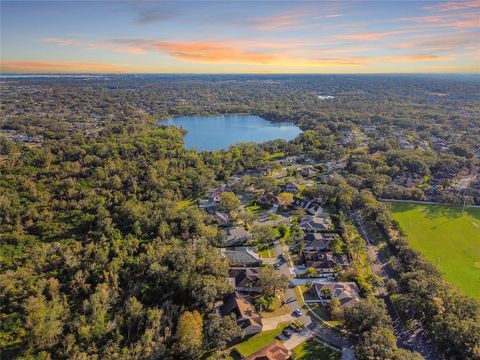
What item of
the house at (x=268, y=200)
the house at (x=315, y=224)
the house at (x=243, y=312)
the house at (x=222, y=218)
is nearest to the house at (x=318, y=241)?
the house at (x=315, y=224)

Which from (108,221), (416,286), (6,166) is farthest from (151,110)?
(416,286)

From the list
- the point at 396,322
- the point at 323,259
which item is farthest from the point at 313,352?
the point at 323,259

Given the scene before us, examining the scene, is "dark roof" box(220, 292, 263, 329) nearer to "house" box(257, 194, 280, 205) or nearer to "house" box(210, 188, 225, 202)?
"house" box(257, 194, 280, 205)

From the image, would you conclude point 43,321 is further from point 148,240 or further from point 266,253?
point 266,253

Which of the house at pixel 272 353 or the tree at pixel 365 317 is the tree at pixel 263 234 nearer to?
the tree at pixel 365 317

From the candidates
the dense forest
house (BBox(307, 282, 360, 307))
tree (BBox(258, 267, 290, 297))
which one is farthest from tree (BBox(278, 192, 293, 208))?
tree (BBox(258, 267, 290, 297))
